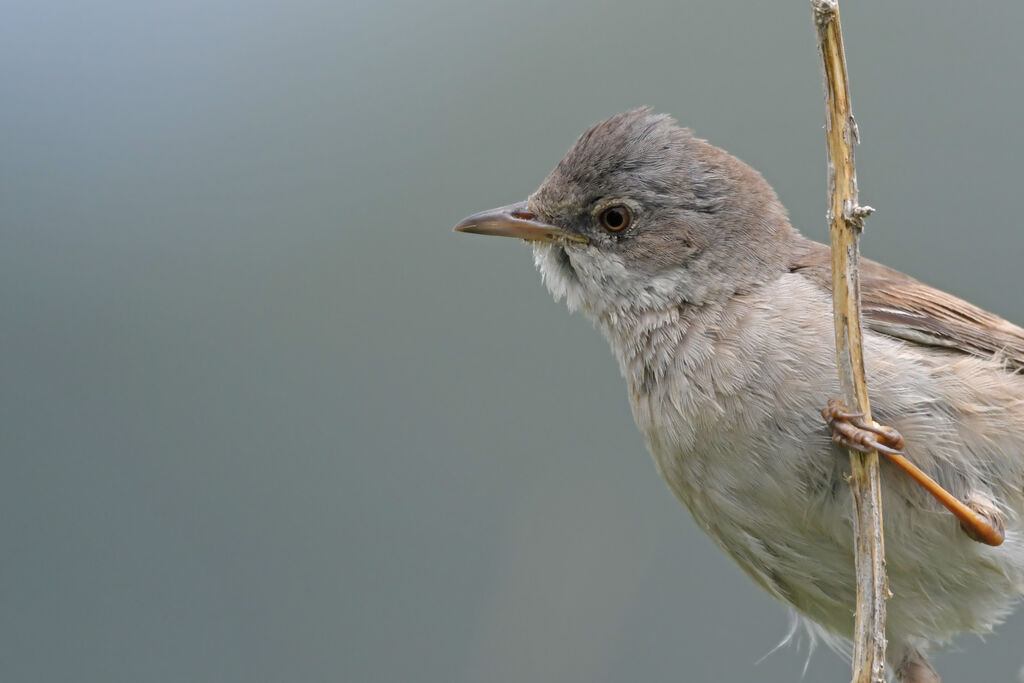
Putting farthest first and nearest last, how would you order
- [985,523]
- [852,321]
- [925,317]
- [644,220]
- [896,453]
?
[644,220] → [925,317] → [985,523] → [896,453] → [852,321]

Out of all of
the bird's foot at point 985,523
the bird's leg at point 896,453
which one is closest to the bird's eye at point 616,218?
the bird's leg at point 896,453

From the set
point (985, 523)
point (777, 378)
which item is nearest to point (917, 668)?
point (985, 523)

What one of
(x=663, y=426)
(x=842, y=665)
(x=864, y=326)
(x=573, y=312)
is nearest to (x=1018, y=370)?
(x=864, y=326)

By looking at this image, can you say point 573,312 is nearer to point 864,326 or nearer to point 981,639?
point 864,326

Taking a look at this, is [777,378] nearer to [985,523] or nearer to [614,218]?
[985,523]

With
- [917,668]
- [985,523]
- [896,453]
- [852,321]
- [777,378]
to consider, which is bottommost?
[917,668]

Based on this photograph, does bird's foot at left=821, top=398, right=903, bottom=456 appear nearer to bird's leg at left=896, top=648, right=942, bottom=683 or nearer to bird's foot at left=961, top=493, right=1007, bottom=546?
bird's foot at left=961, top=493, right=1007, bottom=546

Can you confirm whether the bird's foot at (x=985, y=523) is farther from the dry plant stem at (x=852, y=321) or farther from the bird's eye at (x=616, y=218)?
the bird's eye at (x=616, y=218)
